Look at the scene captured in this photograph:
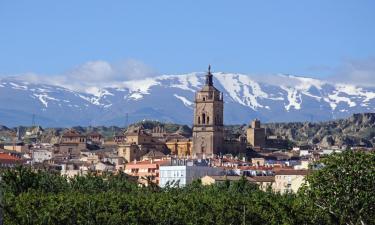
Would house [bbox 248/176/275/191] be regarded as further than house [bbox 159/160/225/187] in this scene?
No

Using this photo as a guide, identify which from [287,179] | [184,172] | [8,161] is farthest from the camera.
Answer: [8,161]

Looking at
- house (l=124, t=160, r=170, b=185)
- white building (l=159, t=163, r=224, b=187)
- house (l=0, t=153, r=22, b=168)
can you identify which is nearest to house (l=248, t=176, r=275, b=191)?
white building (l=159, t=163, r=224, b=187)

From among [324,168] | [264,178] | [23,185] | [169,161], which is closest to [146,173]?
[169,161]

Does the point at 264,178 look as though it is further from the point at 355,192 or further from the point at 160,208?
the point at 355,192

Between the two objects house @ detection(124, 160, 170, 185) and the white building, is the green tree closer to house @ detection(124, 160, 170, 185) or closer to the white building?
the white building

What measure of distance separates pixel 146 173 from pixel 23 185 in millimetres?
76106

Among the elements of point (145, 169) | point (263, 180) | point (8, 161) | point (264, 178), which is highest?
Answer: point (8, 161)

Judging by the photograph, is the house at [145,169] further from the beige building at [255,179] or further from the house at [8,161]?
the beige building at [255,179]

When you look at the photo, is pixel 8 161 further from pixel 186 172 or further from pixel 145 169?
pixel 186 172

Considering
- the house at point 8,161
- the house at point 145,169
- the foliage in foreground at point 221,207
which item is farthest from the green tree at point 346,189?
the house at point 8,161

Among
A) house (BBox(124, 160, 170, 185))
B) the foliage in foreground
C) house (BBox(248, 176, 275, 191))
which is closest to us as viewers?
the foliage in foreground

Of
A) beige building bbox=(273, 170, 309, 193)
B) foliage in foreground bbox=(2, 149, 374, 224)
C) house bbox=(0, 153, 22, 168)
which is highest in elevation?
house bbox=(0, 153, 22, 168)

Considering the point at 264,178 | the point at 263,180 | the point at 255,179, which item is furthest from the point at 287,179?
the point at 264,178

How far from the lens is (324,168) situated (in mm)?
69938
